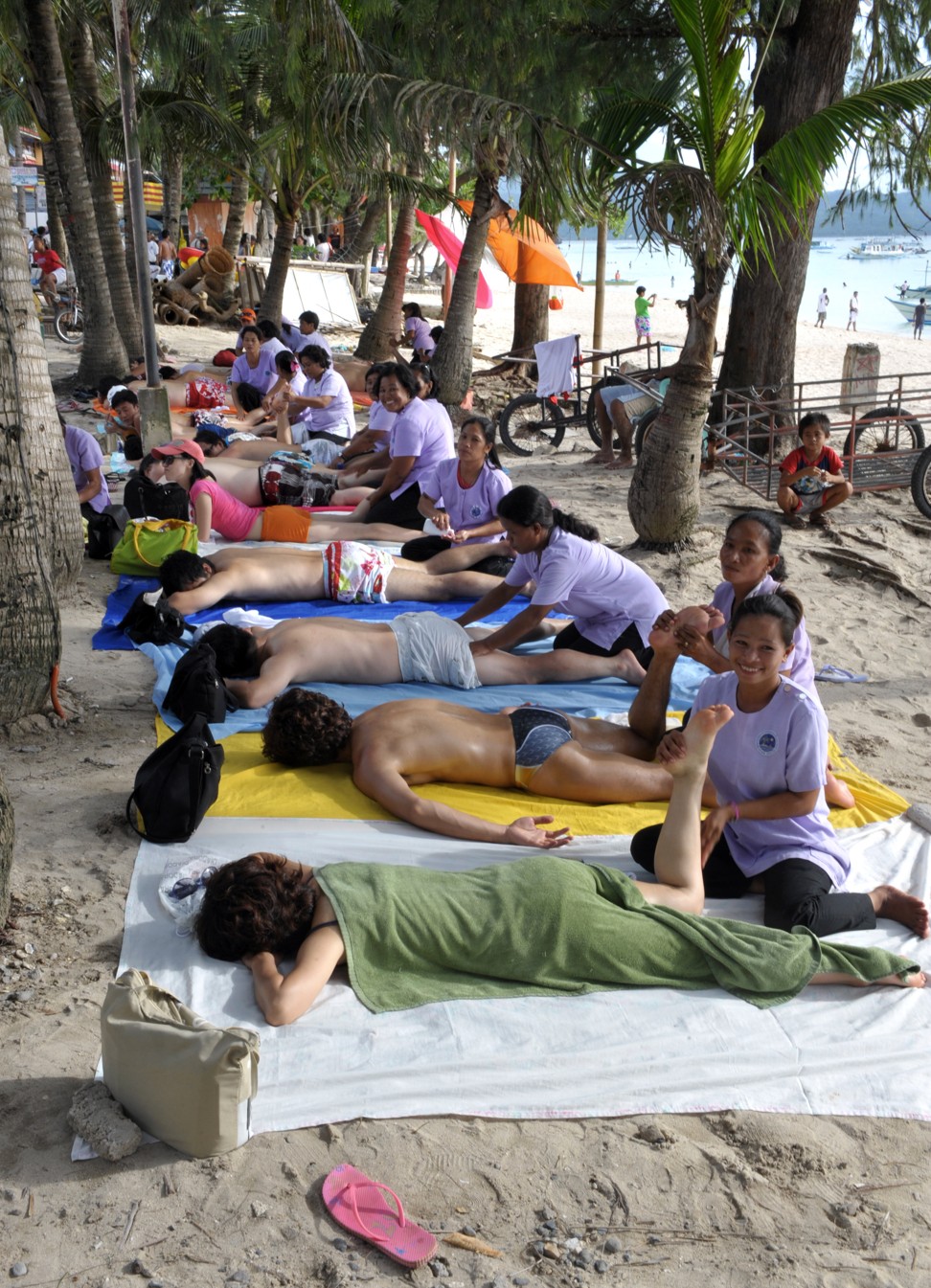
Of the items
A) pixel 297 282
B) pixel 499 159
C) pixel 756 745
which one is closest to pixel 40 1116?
pixel 756 745

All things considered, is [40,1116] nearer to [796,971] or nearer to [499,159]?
[796,971]

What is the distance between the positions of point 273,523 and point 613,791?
3.99 metres

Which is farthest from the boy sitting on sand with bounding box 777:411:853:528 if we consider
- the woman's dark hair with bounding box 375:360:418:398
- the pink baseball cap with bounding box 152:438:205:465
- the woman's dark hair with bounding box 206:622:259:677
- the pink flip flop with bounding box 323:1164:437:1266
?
the pink flip flop with bounding box 323:1164:437:1266

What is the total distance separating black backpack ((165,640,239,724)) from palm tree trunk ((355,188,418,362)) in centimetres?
1305

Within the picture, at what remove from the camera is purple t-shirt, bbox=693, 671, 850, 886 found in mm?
3629

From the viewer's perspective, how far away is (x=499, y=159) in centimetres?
1307

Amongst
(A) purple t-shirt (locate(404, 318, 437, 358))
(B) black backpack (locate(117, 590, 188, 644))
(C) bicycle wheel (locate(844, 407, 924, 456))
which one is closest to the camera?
(B) black backpack (locate(117, 590, 188, 644))

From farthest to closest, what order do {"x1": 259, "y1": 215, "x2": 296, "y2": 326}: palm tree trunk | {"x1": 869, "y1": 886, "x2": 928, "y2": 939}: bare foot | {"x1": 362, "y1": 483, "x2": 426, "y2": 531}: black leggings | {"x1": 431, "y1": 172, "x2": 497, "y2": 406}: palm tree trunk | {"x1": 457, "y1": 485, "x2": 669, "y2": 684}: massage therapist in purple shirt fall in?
{"x1": 259, "y1": 215, "x2": 296, "y2": 326}: palm tree trunk
{"x1": 431, "y1": 172, "x2": 497, "y2": 406}: palm tree trunk
{"x1": 362, "y1": 483, "x2": 426, "y2": 531}: black leggings
{"x1": 457, "y1": 485, "x2": 669, "y2": 684}: massage therapist in purple shirt
{"x1": 869, "y1": 886, "x2": 928, "y2": 939}: bare foot

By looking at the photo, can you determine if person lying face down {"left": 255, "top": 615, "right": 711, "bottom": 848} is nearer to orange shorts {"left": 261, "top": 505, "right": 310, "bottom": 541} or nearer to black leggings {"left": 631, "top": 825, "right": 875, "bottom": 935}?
black leggings {"left": 631, "top": 825, "right": 875, "bottom": 935}

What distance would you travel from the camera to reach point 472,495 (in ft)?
23.6

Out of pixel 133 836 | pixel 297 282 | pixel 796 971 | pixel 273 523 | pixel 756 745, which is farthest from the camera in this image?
pixel 297 282

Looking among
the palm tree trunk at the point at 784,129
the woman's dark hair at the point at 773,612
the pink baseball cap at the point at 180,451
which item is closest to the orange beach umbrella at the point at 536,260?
the palm tree trunk at the point at 784,129

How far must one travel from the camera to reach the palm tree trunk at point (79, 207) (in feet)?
39.9

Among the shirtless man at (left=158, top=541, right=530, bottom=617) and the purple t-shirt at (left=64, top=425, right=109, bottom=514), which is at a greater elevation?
the purple t-shirt at (left=64, top=425, right=109, bottom=514)
